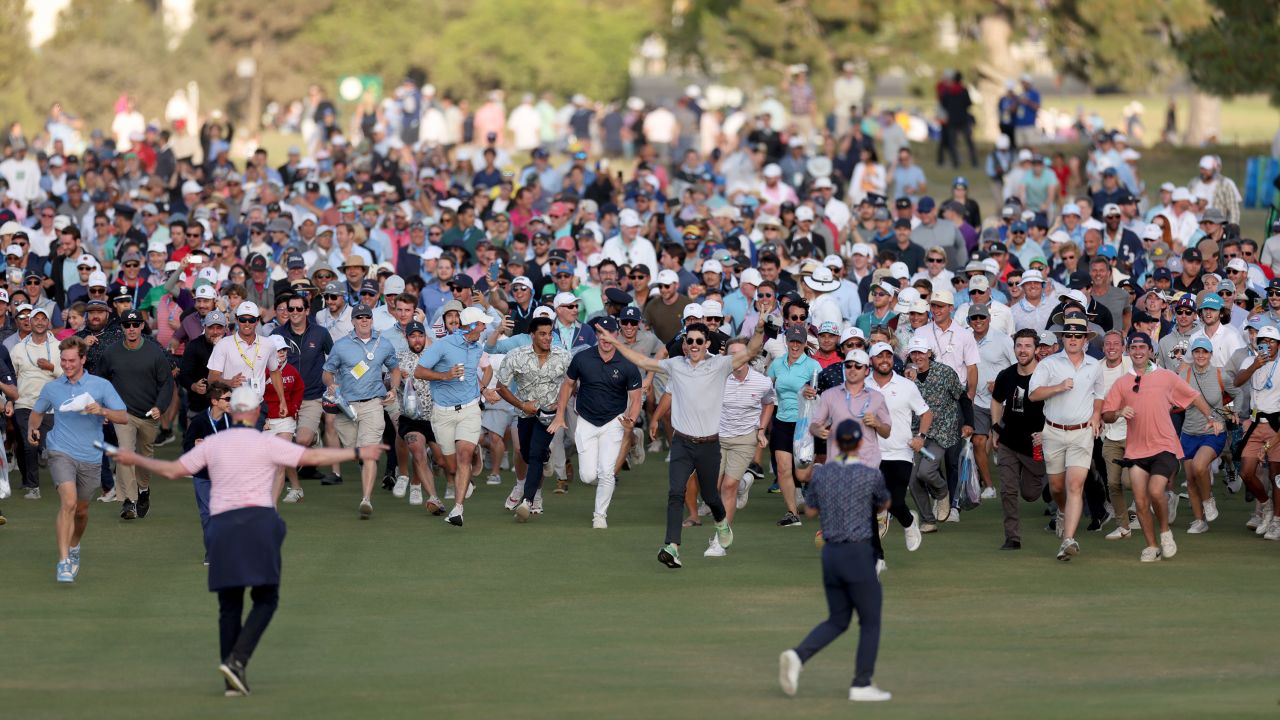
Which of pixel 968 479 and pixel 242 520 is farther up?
pixel 242 520

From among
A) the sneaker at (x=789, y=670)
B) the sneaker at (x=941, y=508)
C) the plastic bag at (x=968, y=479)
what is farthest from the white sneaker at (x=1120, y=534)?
the sneaker at (x=789, y=670)

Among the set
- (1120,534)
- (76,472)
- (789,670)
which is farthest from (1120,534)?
(76,472)

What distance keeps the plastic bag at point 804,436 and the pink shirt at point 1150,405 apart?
102 inches

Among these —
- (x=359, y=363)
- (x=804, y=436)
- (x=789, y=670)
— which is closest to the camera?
(x=789, y=670)

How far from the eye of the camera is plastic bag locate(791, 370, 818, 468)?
17.8m

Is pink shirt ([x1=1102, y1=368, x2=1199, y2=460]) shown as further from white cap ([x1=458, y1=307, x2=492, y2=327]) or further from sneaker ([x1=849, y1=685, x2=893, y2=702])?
white cap ([x1=458, y1=307, x2=492, y2=327])

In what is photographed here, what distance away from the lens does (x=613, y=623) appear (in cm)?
1440

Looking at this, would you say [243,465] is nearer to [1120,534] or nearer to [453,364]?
[453,364]

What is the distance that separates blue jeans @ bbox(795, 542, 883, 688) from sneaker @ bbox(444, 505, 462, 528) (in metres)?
6.78

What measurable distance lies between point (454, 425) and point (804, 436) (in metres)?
3.23

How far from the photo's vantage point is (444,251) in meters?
24.2

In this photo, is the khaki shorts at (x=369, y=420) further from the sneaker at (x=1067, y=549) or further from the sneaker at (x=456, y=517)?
the sneaker at (x=1067, y=549)

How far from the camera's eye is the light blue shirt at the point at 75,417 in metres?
16.2

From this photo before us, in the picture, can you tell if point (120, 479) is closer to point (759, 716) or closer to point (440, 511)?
point (440, 511)
